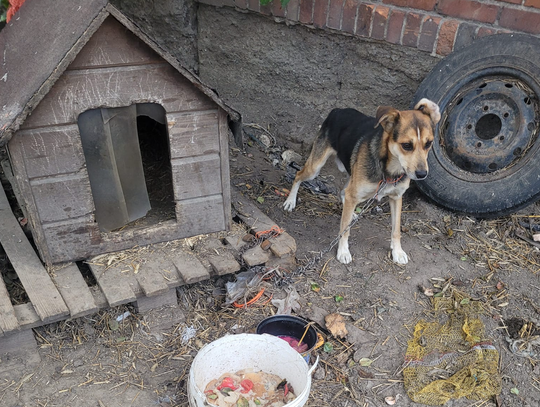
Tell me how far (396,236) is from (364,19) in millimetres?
2011

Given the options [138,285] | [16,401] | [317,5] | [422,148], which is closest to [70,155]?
[138,285]

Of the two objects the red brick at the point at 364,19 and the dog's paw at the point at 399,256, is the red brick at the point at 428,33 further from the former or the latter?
the dog's paw at the point at 399,256

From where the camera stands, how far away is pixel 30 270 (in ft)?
10.6

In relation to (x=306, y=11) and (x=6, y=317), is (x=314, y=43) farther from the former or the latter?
(x=6, y=317)

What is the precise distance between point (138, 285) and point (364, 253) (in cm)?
179

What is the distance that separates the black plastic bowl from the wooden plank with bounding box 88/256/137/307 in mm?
862

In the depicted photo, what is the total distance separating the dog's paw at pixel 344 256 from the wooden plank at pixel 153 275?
1.31m

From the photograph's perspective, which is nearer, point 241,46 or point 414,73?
point 414,73

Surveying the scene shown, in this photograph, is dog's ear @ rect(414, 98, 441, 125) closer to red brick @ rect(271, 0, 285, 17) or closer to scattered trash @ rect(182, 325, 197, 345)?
red brick @ rect(271, 0, 285, 17)

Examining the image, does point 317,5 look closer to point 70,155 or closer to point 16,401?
point 70,155

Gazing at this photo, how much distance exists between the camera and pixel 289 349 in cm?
267

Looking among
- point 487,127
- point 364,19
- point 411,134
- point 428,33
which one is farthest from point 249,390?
point 364,19

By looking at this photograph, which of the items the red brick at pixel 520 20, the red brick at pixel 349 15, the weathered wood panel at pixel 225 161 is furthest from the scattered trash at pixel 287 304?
the red brick at pixel 520 20

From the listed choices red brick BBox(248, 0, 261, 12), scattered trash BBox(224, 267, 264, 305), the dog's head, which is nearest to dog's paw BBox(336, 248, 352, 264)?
scattered trash BBox(224, 267, 264, 305)
